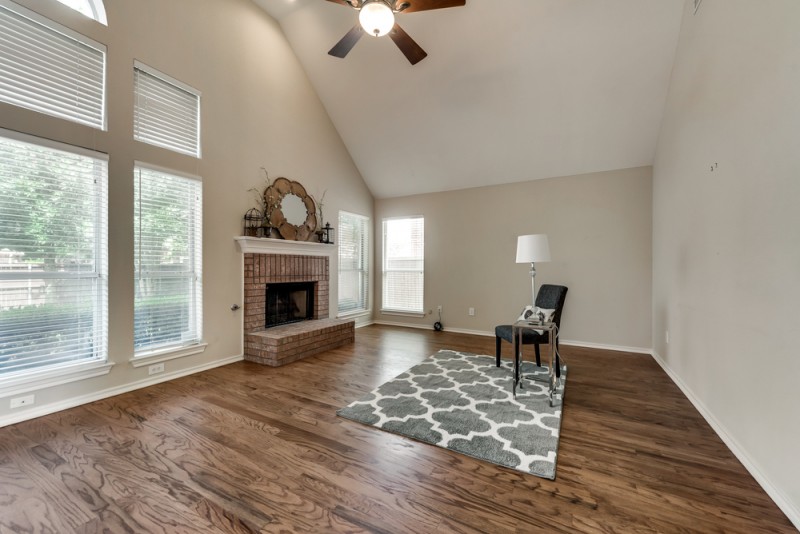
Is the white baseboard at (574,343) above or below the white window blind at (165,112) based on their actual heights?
below

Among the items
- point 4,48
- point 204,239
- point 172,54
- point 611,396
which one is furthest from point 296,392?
point 172,54

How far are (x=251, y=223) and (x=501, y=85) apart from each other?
137 inches

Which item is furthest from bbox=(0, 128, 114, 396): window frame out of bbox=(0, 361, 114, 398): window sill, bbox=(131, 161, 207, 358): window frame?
bbox=(131, 161, 207, 358): window frame

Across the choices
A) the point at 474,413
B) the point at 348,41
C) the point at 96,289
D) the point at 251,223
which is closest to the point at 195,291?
the point at 96,289

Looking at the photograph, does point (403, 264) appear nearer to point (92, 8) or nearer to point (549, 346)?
point (549, 346)

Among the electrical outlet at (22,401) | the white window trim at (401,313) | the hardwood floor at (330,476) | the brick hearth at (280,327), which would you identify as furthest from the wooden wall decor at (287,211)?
the electrical outlet at (22,401)

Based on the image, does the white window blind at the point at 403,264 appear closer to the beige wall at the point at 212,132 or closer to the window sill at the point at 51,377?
the beige wall at the point at 212,132

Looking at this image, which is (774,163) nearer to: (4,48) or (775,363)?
(775,363)

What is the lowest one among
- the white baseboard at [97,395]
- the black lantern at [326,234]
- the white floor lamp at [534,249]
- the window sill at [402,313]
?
the white baseboard at [97,395]

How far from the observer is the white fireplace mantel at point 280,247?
3873 mm

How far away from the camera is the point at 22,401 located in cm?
237

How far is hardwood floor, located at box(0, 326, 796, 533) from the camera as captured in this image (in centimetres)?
144

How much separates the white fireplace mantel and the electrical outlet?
6.80ft

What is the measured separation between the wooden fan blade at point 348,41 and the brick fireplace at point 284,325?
222 cm
